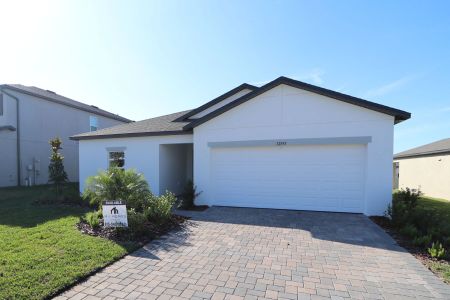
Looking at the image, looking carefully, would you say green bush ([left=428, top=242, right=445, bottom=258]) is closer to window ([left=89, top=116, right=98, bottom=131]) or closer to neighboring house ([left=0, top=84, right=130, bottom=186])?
neighboring house ([left=0, top=84, right=130, bottom=186])

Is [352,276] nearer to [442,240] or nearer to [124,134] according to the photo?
[442,240]

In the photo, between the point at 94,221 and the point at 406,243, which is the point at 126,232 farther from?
the point at 406,243

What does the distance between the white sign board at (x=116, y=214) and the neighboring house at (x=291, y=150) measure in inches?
171

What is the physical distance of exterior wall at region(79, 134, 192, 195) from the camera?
11.3m

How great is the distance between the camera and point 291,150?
30.6 feet

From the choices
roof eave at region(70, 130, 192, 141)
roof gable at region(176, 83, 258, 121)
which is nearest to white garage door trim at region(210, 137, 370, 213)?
roof eave at region(70, 130, 192, 141)

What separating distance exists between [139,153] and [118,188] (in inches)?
183

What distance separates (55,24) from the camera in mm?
7965

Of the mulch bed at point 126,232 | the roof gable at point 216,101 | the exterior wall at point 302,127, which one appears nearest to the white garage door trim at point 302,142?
the exterior wall at point 302,127

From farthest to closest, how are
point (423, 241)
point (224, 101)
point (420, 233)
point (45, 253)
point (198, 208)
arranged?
point (224, 101)
point (198, 208)
point (420, 233)
point (423, 241)
point (45, 253)

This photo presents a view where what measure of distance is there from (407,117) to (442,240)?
4.06 meters

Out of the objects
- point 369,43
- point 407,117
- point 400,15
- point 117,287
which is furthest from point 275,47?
point 117,287

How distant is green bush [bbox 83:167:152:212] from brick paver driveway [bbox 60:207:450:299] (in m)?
1.78

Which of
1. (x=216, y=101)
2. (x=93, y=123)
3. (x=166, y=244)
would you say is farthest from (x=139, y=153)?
(x=93, y=123)
